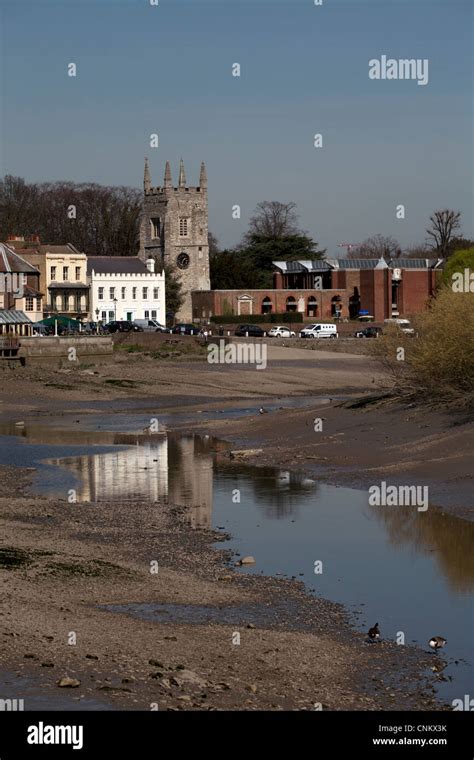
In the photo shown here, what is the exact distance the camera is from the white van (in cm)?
9719

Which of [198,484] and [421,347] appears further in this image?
[421,347]

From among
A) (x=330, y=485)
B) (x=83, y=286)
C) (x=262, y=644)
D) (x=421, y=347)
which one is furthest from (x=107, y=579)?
Result: (x=83, y=286)

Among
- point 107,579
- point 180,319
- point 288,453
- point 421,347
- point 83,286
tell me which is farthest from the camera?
point 180,319

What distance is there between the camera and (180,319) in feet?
371

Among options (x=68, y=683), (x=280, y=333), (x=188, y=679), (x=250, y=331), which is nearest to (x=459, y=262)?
(x=280, y=333)

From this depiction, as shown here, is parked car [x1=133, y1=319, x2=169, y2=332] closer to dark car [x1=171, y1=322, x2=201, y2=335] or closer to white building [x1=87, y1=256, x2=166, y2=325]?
dark car [x1=171, y1=322, x2=201, y2=335]

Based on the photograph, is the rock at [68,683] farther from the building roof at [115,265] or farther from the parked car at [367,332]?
the building roof at [115,265]

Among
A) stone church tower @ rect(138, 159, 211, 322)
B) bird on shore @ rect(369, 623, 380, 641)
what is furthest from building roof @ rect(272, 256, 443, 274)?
bird on shore @ rect(369, 623, 380, 641)

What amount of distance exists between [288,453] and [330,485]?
6.19 m

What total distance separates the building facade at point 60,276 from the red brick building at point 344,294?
16.0 meters

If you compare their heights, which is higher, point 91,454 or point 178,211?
point 178,211

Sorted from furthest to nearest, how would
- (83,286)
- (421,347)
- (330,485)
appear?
(83,286) < (421,347) < (330,485)

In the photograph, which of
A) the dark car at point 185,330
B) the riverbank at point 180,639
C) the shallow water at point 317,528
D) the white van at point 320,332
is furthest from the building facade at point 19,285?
the riverbank at point 180,639
